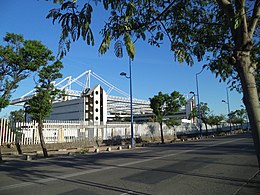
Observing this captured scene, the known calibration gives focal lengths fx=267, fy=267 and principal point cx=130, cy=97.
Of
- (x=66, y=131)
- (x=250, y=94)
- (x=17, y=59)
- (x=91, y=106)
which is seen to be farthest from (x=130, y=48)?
(x=91, y=106)

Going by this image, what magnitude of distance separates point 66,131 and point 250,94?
83.4 ft

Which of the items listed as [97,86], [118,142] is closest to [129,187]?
[118,142]

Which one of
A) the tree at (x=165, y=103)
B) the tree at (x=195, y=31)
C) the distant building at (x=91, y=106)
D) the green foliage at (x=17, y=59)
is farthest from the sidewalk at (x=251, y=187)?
the distant building at (x=91, y=106)

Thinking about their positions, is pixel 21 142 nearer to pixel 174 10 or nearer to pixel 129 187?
pixel 129 187

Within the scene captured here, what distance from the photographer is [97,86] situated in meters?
84.6

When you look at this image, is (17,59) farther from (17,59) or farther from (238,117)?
(238,117)

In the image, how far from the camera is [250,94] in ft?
11.3

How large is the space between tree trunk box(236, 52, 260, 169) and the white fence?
21.0 meters

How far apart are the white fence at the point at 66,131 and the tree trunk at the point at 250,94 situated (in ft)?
69.0

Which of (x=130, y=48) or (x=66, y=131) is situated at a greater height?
(x=130, y=48)

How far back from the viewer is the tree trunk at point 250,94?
337cm

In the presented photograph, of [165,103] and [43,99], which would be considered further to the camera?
[165,103]

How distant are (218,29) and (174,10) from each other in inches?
82.9

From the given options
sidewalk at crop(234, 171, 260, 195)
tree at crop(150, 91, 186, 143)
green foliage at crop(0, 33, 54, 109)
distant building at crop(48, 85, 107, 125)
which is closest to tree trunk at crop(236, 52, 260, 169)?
sidewalk at crop(234, 171, 260, 195)
